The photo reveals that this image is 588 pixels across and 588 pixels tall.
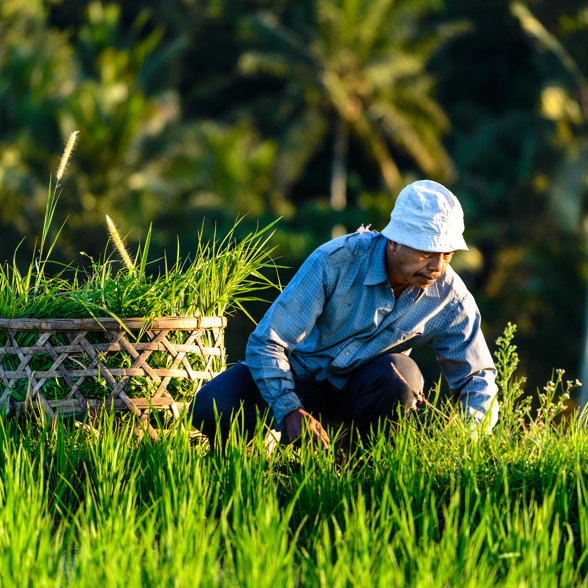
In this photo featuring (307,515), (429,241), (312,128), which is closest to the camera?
(307,515)

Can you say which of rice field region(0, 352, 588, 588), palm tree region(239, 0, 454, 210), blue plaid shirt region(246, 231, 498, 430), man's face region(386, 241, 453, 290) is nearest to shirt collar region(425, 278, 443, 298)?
blue plaid shirt region(246, 231, 498, 430)

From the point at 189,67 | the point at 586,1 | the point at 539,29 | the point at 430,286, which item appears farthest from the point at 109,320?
the point at 189,67

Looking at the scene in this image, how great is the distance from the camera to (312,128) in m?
21.8

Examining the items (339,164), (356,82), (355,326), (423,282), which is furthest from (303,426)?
(356,82)

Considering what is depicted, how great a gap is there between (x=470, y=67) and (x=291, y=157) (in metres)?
8.94

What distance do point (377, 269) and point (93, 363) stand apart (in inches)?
42.3

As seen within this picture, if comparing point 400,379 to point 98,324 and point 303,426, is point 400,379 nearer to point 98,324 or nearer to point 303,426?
point 303,426

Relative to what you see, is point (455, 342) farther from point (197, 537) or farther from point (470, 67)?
point (470, 67)

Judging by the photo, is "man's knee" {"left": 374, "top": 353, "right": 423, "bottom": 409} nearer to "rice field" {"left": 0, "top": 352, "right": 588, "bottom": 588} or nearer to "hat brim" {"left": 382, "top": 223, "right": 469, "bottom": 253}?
"rice field" {"left": 0, "top": 352, "right": 588, "bottom": 588}

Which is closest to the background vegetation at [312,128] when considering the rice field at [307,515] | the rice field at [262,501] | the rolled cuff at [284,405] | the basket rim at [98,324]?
the basket rim at [98,324]

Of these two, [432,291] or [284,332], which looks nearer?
[284,332]

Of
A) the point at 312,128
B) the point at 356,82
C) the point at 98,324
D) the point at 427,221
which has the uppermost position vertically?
the point at 356,82

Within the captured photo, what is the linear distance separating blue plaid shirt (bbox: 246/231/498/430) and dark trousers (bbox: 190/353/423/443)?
2.5 inches

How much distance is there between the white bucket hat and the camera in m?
2.54
